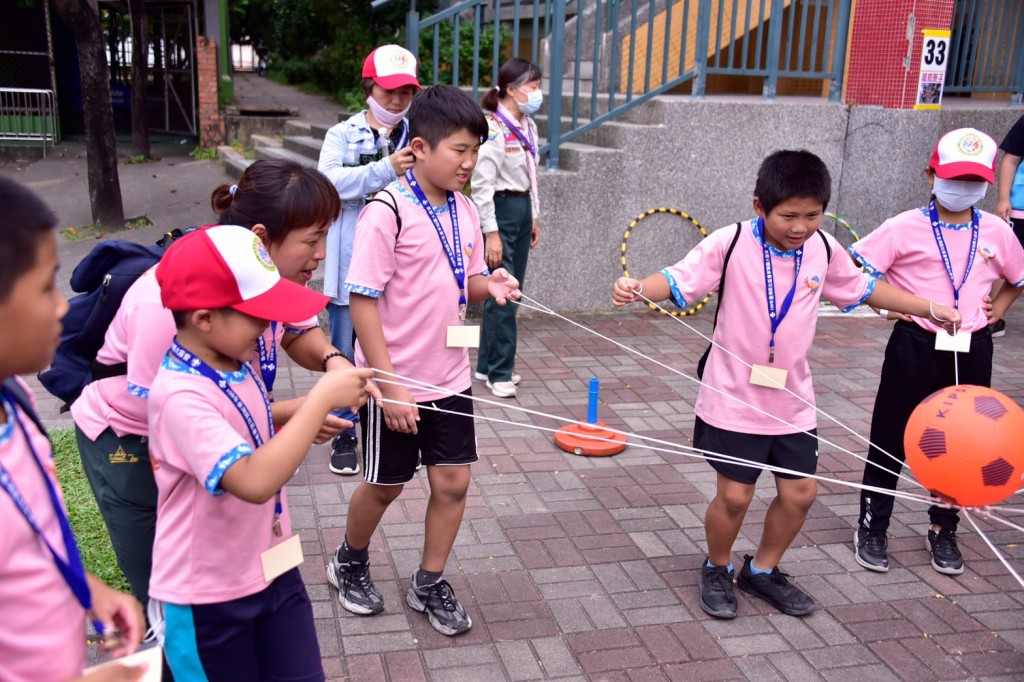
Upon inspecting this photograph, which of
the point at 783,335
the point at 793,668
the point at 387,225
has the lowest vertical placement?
the point at 793,668

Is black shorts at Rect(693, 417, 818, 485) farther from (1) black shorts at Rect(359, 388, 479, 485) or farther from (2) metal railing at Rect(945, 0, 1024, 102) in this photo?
(2) metal railing at Rect(945, 0, 1024, 102)

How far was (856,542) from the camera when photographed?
4398 millimetres

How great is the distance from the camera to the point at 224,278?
2154 mm

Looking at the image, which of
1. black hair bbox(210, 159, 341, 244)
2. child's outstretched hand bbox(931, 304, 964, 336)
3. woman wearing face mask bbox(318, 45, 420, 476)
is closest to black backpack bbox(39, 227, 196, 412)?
black hair bbox(210, 159, 341, 244)

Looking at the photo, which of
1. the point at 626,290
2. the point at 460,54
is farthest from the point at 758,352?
the point at 460,54

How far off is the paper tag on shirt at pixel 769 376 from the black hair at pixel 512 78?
10.4ft

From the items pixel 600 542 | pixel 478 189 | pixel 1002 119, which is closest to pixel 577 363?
pixel 478 189

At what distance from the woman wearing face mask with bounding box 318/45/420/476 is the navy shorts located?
232 cm

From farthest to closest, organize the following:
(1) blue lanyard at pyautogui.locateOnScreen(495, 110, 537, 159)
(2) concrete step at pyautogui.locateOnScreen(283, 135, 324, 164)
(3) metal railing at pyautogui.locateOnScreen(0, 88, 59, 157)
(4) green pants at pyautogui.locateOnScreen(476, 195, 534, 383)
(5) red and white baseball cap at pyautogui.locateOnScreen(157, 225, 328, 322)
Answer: (3) metal railing at pyautogui.locateOnScreen(0, 88, 59, 157) → (2) concrete step at pyautogui.locateOnScreen(283, 135, 324, 164) → (4) green pants at pyautogui.locateOnScreen(476, 195, 534, 383) → (1) blue lanyard at pyautogui.locateOnScreen(495, 110, 537, 159) → (5) red and white baseball cap at pyautogui.locateOnScreen(157, 225, 328, 322)

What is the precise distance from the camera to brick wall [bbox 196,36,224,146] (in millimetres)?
14242

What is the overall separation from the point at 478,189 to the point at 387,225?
2721 mm

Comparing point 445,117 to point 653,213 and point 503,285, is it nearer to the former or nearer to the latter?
point 503,285

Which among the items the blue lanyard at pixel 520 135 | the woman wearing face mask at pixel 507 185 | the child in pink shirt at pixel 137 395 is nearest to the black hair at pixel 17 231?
the child in pink shirt at pixel 137 395

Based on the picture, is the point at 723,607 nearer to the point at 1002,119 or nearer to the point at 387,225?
the point at 387,225
